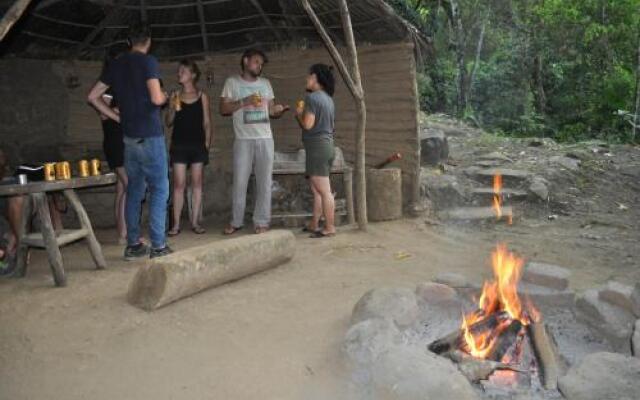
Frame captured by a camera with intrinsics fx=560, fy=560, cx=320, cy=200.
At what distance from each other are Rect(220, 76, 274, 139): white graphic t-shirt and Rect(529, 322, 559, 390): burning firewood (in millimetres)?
3706

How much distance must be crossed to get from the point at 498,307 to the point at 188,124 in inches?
154

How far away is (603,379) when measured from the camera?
8.57 feet

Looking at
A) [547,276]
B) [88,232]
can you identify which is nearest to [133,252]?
[88,232]

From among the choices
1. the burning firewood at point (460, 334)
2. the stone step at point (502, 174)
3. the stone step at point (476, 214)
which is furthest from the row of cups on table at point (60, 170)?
the stone step at point (502, 174)

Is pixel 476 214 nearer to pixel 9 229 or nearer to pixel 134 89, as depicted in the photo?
pixel 134 89

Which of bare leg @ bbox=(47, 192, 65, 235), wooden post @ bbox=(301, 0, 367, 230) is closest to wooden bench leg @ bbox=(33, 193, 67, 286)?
bare leg @ bbox=(47, 192, 65, 235)

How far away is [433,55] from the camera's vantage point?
7.40m

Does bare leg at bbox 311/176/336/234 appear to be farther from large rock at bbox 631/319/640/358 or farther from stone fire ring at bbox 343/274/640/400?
large rock at bbox 631/319/640/358

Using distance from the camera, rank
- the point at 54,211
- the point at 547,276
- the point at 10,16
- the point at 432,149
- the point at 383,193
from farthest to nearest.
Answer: the point at 432,149, the point at 383,193, the point at 54,211, the point at 547,276, the point at 10,16

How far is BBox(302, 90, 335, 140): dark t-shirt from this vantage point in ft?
18.8

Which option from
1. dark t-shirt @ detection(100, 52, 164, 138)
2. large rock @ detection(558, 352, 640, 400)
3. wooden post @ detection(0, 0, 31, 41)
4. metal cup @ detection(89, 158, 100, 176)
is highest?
wooden post @ detection(0, 0, 31, 41)

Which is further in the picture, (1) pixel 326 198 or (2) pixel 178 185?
(2) pixel 178 185

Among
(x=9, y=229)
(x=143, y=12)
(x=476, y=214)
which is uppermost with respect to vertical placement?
(x=143, y=12)

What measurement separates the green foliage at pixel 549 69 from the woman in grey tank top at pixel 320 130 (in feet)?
20.3
